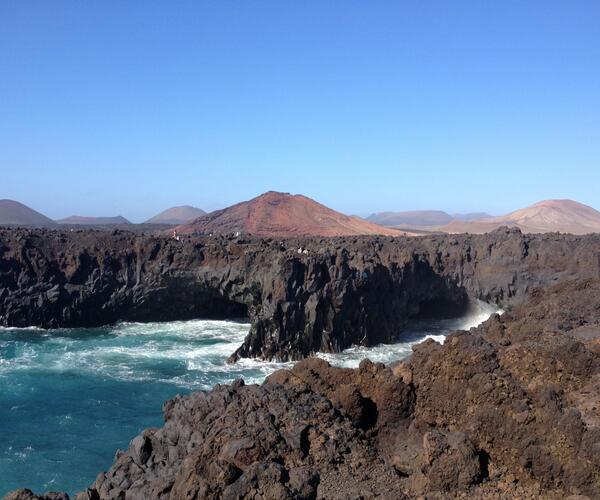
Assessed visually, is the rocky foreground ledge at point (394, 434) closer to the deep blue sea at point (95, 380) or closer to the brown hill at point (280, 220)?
the deep blue sea at point (95, 380)

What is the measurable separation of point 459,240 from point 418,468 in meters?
50.8

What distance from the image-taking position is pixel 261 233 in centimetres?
9050

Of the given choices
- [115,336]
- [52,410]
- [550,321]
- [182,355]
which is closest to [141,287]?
[115,336]

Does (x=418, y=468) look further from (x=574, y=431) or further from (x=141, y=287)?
(x=141, y=287)

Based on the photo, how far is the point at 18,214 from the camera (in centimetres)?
16138

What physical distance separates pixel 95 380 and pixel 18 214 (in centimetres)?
14401

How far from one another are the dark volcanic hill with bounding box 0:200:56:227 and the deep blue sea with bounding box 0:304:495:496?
121m

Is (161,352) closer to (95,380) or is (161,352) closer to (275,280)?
(95,380)

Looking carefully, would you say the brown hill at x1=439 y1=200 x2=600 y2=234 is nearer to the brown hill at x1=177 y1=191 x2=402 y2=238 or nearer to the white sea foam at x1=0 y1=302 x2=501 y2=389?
the brown hill at x1=177 y1=191 x2=402 y2=238

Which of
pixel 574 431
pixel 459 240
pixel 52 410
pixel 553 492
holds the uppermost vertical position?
pixel 459 240

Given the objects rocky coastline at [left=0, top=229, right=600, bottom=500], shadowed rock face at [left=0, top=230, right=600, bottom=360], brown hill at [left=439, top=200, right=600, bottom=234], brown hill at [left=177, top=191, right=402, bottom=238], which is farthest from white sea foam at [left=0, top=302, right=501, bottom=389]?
brown hill at [left=439, top=200, right=600, bottom=234]

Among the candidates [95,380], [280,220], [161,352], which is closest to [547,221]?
[280,220]

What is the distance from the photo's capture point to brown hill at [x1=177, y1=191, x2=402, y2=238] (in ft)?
303

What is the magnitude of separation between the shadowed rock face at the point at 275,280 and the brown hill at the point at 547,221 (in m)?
75.5
